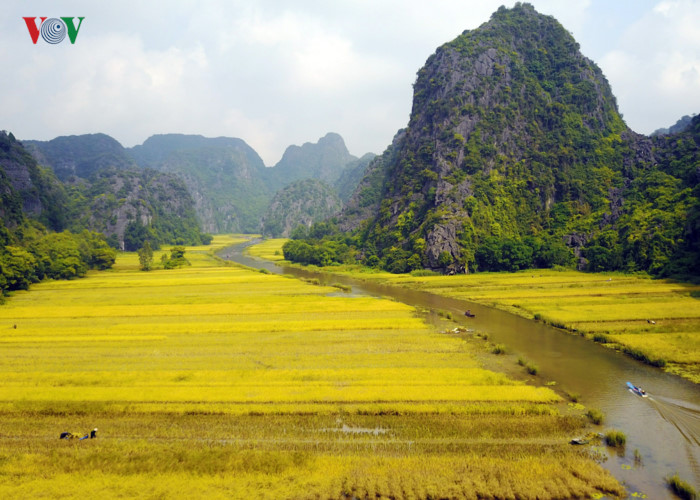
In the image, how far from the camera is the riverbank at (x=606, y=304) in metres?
33.3

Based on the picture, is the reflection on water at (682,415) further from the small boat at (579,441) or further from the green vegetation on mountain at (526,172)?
the green vegetation on mountain at (526,172)

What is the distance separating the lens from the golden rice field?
56.2ft

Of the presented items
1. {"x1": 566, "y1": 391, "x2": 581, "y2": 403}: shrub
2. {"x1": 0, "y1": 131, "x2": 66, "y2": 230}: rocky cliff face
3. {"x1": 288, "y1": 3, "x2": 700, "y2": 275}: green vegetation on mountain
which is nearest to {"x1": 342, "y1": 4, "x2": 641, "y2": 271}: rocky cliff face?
{"x1": 288, "y1": 3, "x2": 700, "y2": 275}: green vegetation on mountain

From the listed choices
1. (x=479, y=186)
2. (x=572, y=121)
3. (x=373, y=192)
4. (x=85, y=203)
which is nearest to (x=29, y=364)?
(x=479, y=186)

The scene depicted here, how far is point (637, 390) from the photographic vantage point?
25531 millimetres

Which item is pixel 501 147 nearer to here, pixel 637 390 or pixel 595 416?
pixel 637 390

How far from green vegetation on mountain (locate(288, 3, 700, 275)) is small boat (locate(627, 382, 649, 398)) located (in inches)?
2017

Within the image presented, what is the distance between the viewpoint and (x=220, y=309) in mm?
50531

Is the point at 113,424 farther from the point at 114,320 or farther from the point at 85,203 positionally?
the point at 85,203

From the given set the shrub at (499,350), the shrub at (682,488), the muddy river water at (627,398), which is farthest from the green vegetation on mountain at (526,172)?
the shrub at (682,488)

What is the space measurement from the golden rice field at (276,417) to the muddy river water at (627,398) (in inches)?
73.4

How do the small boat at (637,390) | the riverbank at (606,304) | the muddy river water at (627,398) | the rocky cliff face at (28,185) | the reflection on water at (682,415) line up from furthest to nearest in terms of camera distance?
the rocky cliff face at (28,185) < the riverbank at (606,304) < the small boat at (637,390) < the reflection on water at (682,415) < the muddy river water at (627,398)

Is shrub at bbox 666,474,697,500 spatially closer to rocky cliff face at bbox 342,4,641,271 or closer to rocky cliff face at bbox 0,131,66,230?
rocky cliff face at bbox 342,4,641,271

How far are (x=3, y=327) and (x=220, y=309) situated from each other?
21.2 m
